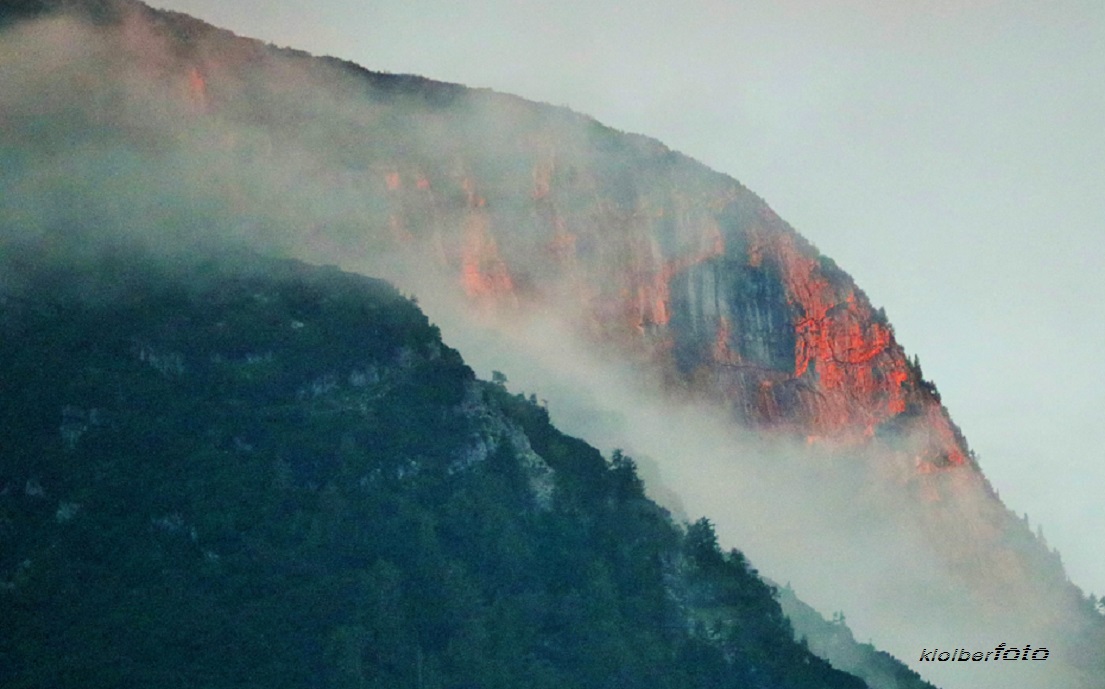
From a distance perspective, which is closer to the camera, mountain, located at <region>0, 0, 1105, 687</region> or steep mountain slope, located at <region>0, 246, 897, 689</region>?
steep mountain slope, located at <region>0, 246, 897, 689</region>

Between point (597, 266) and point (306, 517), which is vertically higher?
point (597, 266)

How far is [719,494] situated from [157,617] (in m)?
50.5

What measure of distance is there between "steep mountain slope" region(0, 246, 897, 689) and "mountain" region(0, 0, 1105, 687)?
12.3 m

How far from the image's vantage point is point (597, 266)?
154m

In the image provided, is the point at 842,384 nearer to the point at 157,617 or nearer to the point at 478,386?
the point at 478,386

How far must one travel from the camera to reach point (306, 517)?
112 meters

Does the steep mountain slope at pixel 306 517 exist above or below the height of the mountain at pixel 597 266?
below

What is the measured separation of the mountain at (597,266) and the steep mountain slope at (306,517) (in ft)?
40.3

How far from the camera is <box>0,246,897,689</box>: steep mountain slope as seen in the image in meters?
104

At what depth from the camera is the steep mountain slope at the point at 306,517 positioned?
342ft

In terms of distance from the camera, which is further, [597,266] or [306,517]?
[597,266]

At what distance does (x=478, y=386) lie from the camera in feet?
405

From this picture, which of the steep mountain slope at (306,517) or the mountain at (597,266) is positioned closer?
the steep mountain slope at (306,517)

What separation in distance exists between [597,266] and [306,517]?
4699 cm
